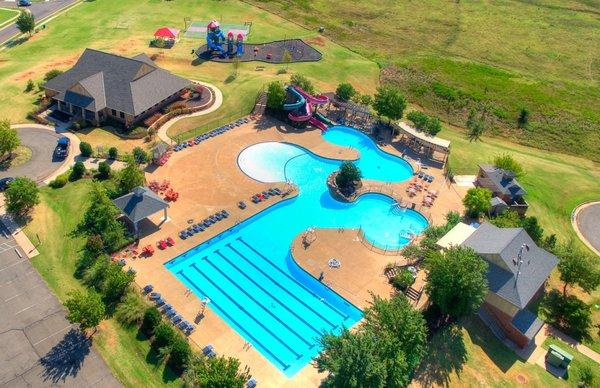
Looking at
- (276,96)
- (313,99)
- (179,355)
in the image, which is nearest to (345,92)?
(313,99)

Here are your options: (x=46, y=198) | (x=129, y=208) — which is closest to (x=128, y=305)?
(x=129, y=208)

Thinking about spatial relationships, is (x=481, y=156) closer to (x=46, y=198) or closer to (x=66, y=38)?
(x=46, y=198)

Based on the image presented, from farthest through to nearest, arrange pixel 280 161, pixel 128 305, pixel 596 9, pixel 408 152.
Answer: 1. pixel 596 9
2. pixel 408 152
3. pixel 280 161
4. pixel 128 305

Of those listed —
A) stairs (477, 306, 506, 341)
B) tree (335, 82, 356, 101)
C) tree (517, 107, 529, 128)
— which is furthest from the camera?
tree (517, 107, 529, 128)

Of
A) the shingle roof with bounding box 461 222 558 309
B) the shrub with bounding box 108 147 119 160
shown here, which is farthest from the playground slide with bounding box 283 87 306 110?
the shingle roof with bounding box 461 222 558 309

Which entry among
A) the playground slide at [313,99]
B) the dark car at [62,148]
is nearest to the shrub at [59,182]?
the dark car at [62,148]

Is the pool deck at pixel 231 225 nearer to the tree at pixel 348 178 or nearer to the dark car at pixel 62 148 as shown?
the tree at pixel 348 178

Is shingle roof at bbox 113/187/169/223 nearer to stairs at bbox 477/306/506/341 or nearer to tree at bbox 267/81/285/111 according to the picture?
tree at bbox 267/81/285/111
